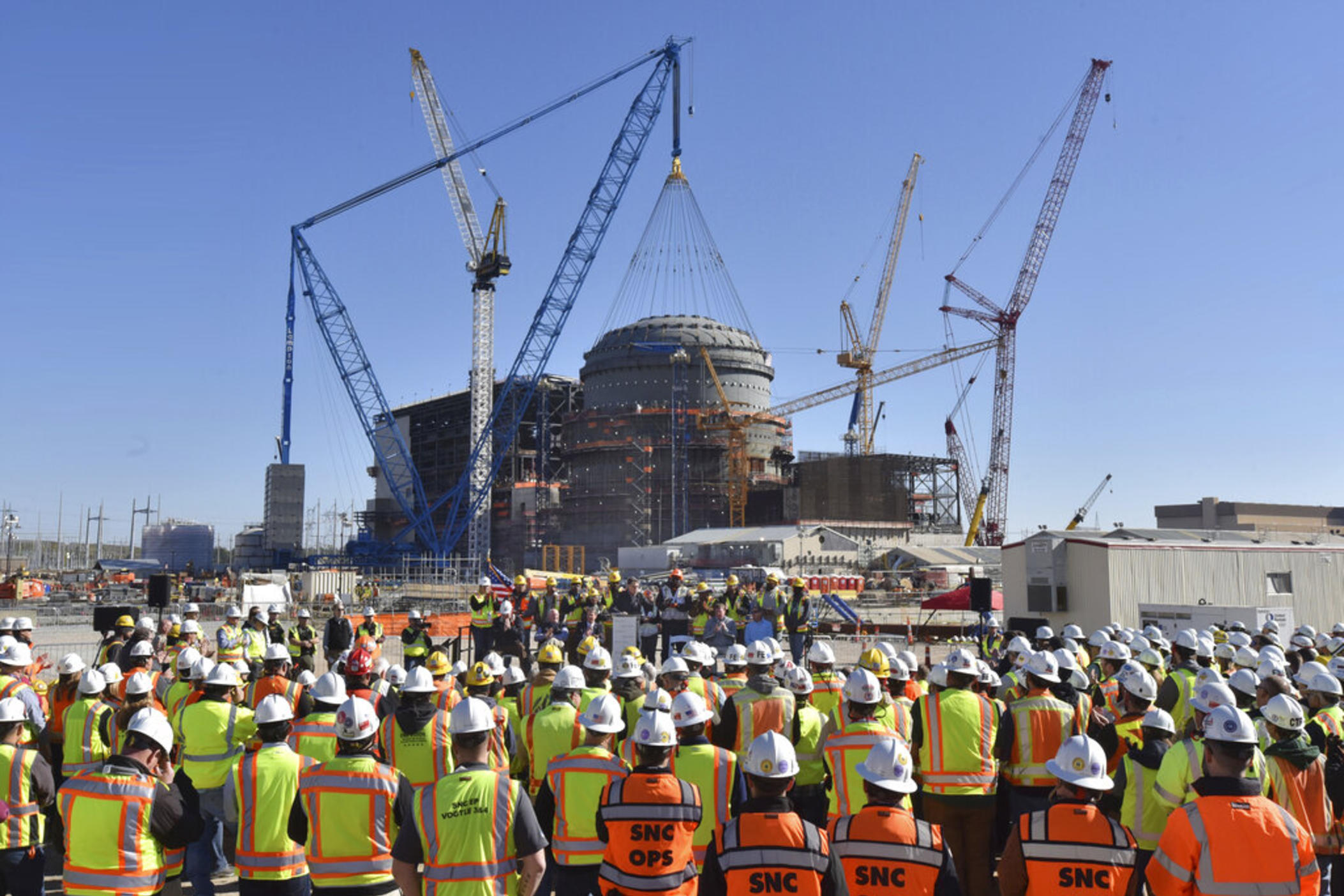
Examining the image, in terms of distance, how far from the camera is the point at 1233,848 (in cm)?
438

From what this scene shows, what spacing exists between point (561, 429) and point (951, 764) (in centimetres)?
10198

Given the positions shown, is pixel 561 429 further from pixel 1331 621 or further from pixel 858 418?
pixel 1331 621

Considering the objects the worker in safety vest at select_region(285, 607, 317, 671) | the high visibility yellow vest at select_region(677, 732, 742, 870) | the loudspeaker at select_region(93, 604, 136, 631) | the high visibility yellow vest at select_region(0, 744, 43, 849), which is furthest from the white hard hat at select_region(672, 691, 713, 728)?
the loudspeaker at select_region(93, 604, 136, 631)

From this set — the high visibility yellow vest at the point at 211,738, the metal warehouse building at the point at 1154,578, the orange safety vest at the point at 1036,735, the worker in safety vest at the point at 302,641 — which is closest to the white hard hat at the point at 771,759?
the orange safety vest at the point at 1036,735

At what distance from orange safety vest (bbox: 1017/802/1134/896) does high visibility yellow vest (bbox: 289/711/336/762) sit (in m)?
4.60

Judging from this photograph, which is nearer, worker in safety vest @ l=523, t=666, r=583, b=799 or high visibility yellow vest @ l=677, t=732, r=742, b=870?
high visibility yellow vest @ l=677, t=732, r=742, b=870

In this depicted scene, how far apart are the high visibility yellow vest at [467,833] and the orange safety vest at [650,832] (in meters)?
0.57

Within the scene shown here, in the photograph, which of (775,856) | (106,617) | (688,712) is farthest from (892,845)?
(106,617)

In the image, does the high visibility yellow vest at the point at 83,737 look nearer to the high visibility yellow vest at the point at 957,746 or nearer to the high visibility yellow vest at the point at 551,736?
the high visibility yellow vest at the point at 551,736

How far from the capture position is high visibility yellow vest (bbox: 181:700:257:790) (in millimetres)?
7512

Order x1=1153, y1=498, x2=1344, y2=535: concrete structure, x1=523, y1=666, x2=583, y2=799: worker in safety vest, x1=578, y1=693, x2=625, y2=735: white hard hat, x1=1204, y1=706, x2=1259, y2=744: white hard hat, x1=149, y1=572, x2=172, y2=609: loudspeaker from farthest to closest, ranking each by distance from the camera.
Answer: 1. x1=1153, y1=498, x2=1344, y2=535: concrete structure
2. x1=149, y1=572, x2=172, y2=609: loudspeaker
3. x1=523, y1=666, x2=583, y2=799: worker in safety vest
4. x1=578, y1=693, x2=625, y2=735: white hard hat
5. x1=1204, y1=706, x2=1259, y2=744: white hard hat

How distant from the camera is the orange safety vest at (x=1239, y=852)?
4.36 m

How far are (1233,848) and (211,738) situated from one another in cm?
684

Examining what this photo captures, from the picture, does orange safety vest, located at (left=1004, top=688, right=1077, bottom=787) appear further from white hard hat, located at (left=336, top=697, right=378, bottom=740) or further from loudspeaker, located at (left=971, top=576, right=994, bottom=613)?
loudspeaker, located at (left=971, top=576, right=994, bottom=613)
